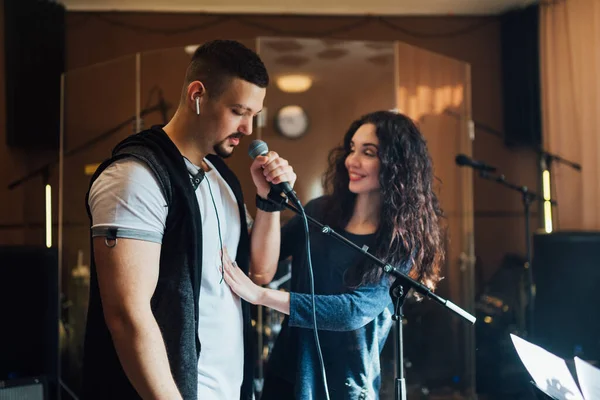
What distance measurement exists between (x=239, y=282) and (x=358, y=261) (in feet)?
1.39

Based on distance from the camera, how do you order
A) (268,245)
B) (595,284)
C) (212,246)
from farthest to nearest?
1. (595,284)
2. (268,245)
3. (212,246)

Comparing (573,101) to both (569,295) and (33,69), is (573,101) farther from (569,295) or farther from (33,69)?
(33,69)

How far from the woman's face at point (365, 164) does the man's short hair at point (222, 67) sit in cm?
58

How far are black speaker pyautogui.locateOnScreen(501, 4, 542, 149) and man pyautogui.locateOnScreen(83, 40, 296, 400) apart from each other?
117 inches

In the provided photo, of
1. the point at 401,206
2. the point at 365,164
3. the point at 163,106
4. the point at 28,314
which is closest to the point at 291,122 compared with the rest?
the point at 163,106

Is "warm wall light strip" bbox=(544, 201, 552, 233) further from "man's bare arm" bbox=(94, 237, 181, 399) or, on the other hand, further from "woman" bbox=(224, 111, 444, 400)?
"man's bare arm" bbox=(94, 237, 181, 399)

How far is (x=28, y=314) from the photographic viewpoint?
244cm

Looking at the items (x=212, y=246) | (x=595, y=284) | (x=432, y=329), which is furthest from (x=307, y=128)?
(x=212, y=246)

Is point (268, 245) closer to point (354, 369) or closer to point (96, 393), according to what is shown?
point (354, 369)

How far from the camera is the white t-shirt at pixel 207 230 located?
3.54 ft

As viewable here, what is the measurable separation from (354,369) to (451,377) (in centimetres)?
196

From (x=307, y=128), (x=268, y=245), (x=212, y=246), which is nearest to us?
(x=212, y=246)

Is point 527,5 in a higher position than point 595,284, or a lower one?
higher

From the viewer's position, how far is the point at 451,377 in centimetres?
337
